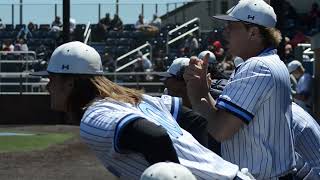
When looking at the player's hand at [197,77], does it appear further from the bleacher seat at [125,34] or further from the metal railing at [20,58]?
the bleacher seat at [125,34]

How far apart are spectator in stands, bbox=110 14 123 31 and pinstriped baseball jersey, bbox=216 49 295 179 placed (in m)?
29.8

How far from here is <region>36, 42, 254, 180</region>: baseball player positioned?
3883mm

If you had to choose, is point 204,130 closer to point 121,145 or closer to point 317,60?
point 121,145

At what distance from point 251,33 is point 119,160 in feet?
4.60

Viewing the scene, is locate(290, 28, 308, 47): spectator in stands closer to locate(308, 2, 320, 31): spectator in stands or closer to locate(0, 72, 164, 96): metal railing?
locate(308, 2, 320, 31): spectator in stands

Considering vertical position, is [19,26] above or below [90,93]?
below

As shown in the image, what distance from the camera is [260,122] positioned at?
4.81 metres

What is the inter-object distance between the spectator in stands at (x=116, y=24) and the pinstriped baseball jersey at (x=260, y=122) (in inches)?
1175

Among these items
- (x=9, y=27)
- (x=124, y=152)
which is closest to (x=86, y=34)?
(x=9, y=27)

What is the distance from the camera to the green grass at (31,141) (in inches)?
658

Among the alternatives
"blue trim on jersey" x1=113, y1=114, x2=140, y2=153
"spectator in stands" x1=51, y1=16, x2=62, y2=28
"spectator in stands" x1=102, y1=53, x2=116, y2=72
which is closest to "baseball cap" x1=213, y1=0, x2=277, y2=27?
"blue trim on jersey" x1=113, y1=114, x2=140, y2=153

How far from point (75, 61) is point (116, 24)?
3060 cm

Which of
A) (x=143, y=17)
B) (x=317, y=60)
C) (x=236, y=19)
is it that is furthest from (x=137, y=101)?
(x=143, y=17)

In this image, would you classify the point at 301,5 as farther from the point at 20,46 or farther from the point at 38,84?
the point at 38,84
